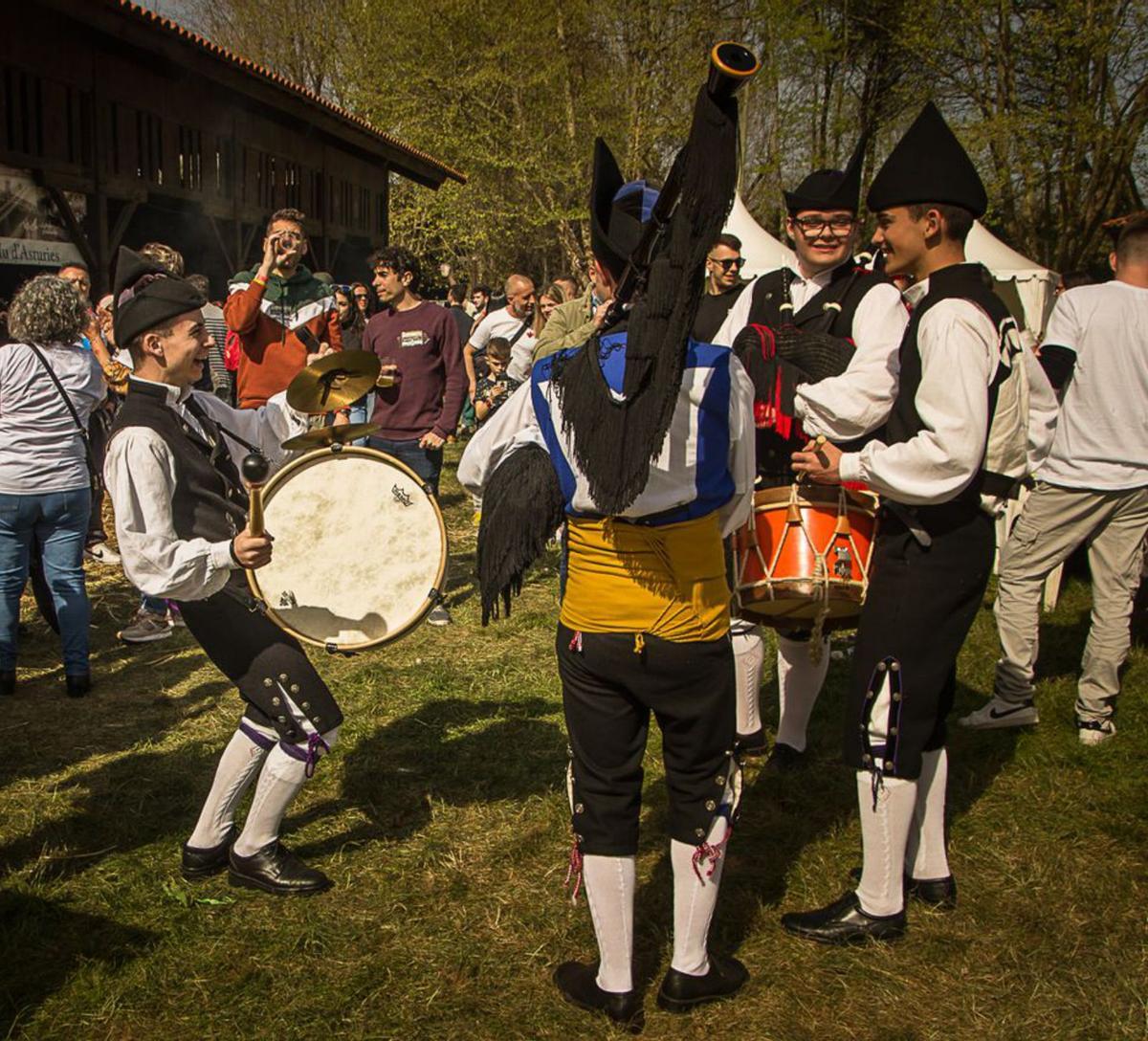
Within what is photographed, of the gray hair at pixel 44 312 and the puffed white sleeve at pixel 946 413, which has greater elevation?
the gray hair at pixel 44 312

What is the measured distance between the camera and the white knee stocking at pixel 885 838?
10.9ft

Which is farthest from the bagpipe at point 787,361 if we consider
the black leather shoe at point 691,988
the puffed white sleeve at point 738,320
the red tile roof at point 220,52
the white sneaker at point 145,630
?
the red tile roof at point 220,52

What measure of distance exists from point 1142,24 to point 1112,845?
19.3 metres

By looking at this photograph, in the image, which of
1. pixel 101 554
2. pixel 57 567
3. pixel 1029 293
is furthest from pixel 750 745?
pixel 1029 293

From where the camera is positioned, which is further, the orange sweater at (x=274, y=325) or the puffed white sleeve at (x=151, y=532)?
the orange sweater at (x=274, y=325)

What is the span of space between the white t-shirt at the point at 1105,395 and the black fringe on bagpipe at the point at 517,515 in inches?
126

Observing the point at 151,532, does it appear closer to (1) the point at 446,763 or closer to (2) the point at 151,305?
(2) the point at 151,305

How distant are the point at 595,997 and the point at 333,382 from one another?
6.86 ft

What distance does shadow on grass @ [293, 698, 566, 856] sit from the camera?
14.0 feet

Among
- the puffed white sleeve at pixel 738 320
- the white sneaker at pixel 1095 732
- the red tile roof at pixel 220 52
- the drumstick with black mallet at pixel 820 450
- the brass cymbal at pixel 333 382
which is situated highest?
the red tile roof at pixel 220 52

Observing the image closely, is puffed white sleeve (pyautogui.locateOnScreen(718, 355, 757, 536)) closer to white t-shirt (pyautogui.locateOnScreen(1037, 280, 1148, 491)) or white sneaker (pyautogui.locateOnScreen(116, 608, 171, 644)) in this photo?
white t-shirt (pyautogui.locateOnScreen(1037, 280, 1148, 491))

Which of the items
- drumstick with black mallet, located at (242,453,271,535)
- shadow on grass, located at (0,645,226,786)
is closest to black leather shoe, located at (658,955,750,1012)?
drumstick with black mallet, located at (242,453,271,535)

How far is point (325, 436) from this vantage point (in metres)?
3.60

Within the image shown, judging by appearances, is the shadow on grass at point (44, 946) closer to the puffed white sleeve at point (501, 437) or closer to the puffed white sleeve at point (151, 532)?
the puffed white sleeve at point (151, 532)
